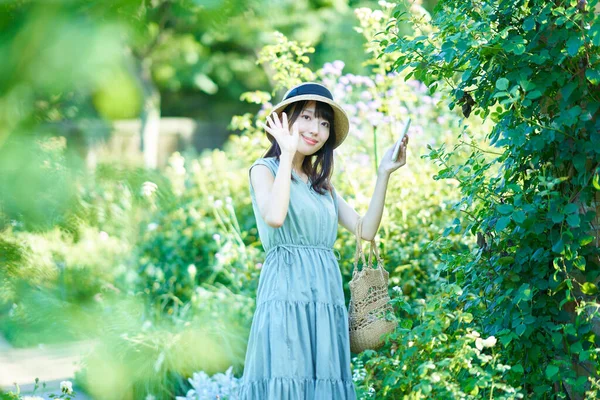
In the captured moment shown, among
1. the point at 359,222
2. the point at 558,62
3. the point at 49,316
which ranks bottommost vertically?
the point at 49,316

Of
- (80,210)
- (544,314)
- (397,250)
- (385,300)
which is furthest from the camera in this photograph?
(397,250)

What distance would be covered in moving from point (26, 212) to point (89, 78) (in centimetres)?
16

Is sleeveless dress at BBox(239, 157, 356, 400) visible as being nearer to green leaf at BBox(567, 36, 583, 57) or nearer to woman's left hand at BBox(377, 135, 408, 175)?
woman's left hand at BBox(377, 135, 408, 175)

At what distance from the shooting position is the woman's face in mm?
2602

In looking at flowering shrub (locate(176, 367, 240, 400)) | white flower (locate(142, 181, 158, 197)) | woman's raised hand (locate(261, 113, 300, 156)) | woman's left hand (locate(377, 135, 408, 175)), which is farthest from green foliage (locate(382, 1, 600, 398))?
white flower (locate(142, 181, 158, 197))

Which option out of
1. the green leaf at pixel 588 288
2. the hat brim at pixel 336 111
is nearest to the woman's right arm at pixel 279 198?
the hat brim at pixel 336 111

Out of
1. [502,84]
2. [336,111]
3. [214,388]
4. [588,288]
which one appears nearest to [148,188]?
[502,84]

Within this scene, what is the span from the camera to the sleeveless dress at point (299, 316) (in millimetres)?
2451

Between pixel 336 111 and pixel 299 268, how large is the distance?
1.90ft

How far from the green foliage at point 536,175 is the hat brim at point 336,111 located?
0.90 ft

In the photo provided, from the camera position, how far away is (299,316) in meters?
2.50

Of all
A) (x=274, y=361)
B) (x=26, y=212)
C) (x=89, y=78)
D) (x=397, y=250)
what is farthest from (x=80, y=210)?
(x=397, y=250)

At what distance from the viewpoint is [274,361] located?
96.0 inches

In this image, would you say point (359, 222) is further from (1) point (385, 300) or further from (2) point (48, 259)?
(2) point (48, 259)
